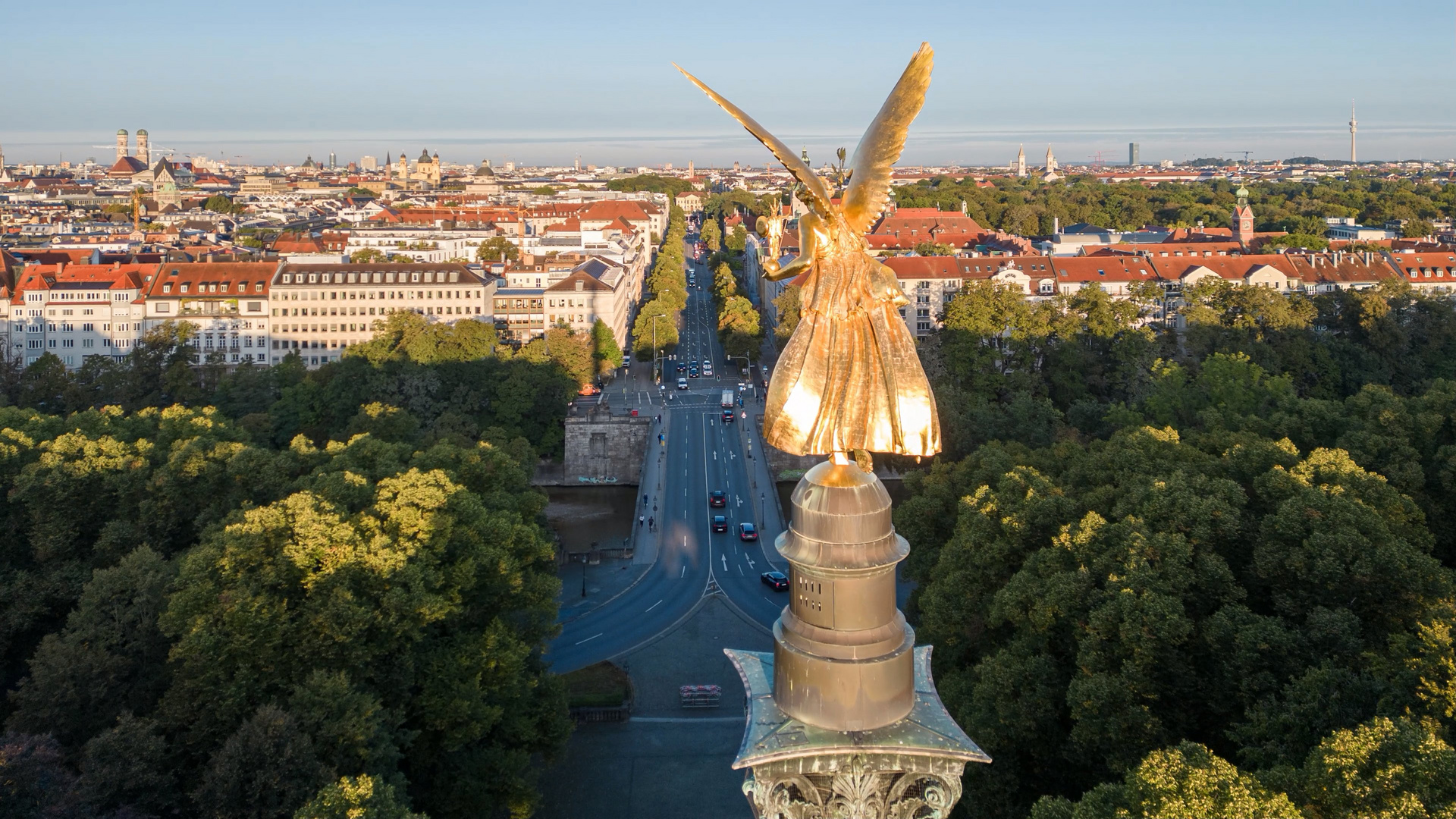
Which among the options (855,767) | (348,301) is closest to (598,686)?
(855,767)

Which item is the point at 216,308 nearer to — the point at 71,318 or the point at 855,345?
the point at 71,318

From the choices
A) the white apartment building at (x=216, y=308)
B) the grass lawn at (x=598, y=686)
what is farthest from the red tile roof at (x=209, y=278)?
the grass lawn at (x=598, y=686)

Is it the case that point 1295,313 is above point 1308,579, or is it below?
above

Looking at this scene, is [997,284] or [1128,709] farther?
[997,284]

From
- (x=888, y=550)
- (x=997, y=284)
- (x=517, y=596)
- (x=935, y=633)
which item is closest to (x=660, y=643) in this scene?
(x=517, y=596)

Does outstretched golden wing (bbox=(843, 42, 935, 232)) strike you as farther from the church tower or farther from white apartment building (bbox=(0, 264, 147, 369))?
the church tower

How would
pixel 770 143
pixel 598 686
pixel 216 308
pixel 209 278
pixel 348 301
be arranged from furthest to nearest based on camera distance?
pixel 209 278
pixel 348 301
pixel 216 308
pixel 598 686
pixel 770 143

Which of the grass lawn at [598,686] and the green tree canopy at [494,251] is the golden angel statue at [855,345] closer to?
the grass lawn at [598,686]

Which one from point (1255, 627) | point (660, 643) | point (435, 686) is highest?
point (1255, 627)

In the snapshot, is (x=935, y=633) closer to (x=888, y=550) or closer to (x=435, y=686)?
(x=435, y=686)
